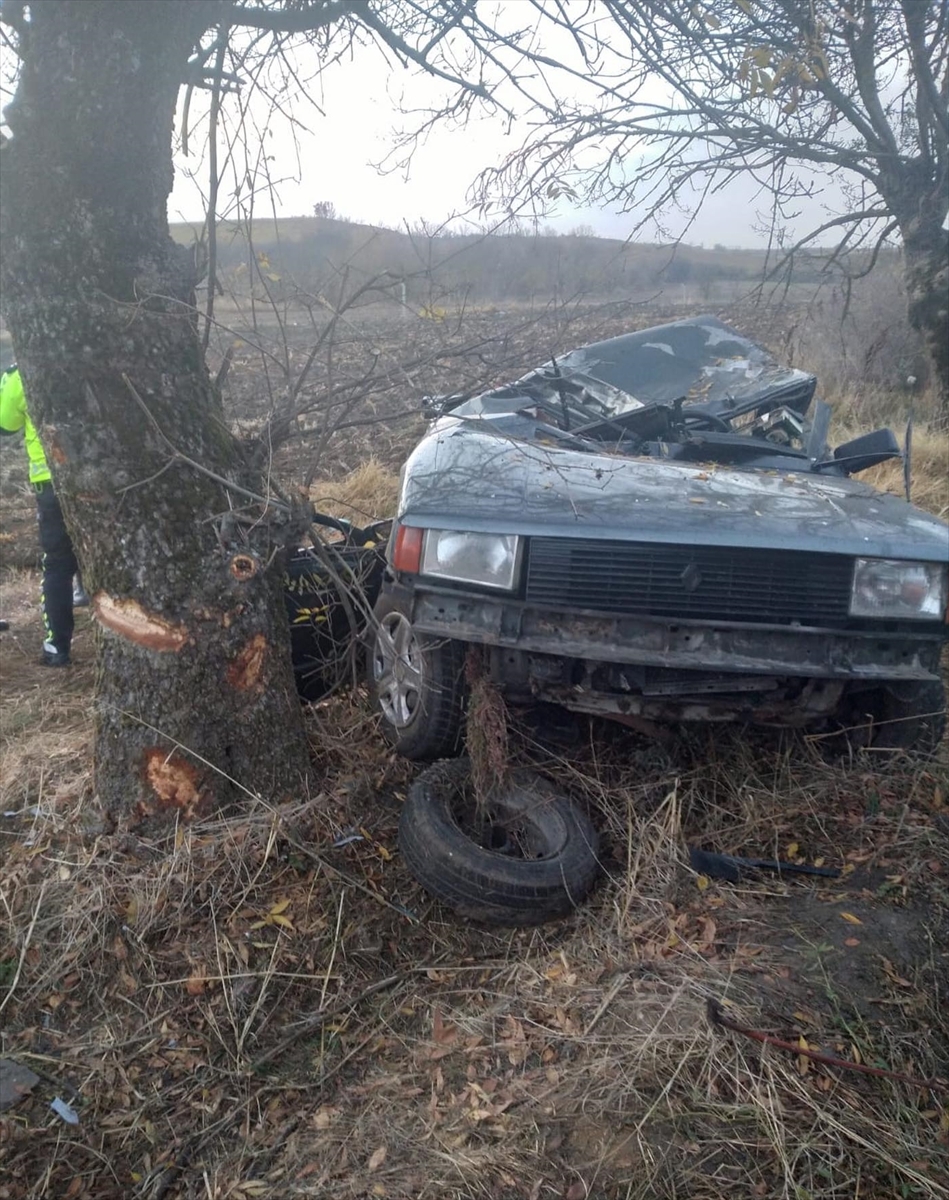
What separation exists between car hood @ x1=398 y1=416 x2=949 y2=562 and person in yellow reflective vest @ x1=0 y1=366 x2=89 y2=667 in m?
2.16

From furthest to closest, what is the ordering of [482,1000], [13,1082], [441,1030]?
[482,1000] → [441,1030] → [13,1082]

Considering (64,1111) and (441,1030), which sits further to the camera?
(441,1030)

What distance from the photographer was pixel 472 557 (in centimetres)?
322

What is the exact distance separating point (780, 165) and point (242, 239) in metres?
6.50

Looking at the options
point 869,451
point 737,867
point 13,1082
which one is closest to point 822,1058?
point 737,867

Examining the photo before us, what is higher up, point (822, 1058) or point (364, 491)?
point (364, 491)

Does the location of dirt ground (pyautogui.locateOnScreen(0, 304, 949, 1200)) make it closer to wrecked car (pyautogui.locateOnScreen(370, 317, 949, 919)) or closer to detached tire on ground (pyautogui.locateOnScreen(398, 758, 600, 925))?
detached tire on ground (pyautogui.locateOnScreen(398, 758, 600, 925))

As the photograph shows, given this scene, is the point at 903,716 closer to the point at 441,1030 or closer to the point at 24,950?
the point at 441,1030

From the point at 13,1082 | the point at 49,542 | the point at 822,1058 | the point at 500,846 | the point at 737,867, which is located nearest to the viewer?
the point at 822,1058

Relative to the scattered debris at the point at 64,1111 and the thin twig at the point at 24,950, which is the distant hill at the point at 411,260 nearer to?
the thin twig at the point at 24,950

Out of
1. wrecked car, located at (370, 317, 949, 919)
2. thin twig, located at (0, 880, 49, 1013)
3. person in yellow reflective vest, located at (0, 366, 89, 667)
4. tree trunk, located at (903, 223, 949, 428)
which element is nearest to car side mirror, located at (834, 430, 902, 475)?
wrecked car, located at (370, 317, 949, 919)

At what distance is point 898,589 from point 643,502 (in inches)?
34.2

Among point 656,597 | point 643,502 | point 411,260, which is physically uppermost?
point 411,260

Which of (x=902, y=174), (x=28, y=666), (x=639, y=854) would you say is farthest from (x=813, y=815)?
(x=902, y=174)
